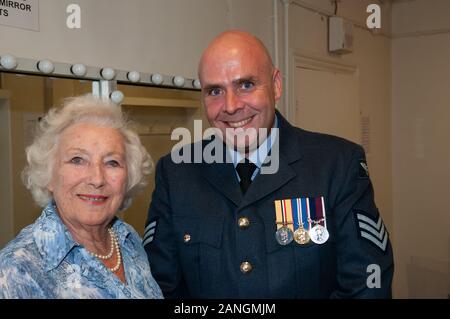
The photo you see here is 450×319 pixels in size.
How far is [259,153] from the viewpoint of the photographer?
1.36 meters

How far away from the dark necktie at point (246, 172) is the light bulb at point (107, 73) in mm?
790

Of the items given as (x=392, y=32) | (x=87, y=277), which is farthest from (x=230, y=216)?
(x=392, y=32)

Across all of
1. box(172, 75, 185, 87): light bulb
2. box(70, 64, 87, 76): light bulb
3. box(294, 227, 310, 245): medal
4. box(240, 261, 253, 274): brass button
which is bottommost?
box(240, 261, 253, 274): brass button

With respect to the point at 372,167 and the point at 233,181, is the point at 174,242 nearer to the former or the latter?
the point at 233,181

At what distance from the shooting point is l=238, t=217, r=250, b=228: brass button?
1291 mm

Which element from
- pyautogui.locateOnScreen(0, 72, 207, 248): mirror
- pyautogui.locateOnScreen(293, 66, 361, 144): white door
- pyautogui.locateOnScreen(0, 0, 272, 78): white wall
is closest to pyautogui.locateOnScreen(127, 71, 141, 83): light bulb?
pyautogui.locateOnScreen(0, 0, 272, 78): white wall

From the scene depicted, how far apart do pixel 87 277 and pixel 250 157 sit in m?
0.56

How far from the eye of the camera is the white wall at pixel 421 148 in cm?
400

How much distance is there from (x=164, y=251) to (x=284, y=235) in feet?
1.19

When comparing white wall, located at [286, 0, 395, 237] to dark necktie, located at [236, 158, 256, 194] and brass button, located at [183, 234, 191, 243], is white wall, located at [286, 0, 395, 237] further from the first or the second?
brass button, located at [183, 234, 191, 243]

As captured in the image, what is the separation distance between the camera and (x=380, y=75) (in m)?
4.12

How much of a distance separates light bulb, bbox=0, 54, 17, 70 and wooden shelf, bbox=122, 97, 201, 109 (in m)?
0.50

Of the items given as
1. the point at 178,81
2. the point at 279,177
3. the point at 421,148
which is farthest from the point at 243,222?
the point at 421,148
